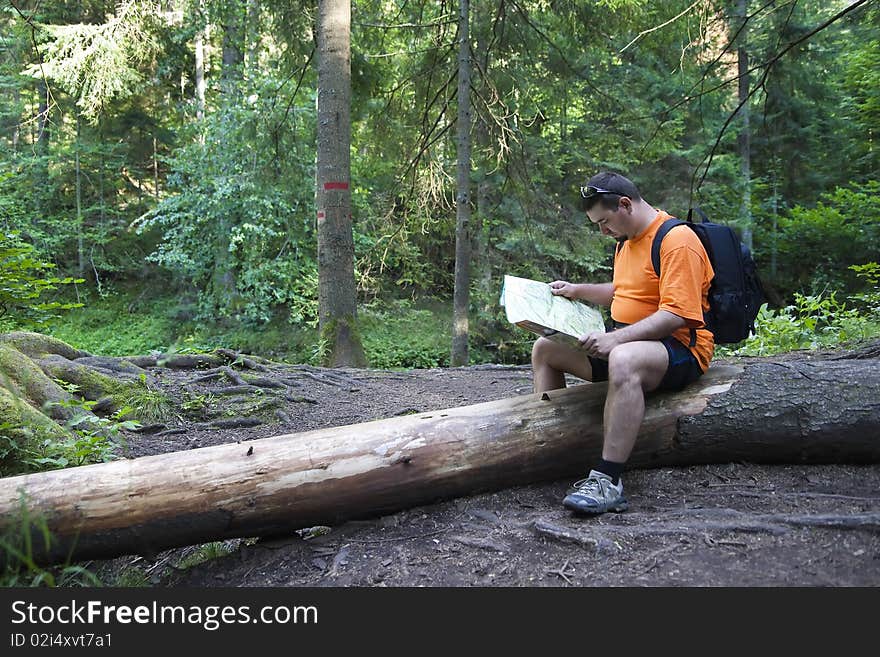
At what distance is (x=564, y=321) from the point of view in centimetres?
358

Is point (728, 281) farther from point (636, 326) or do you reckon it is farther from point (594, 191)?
point (594, 191)

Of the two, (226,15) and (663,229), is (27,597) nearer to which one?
(663,229)

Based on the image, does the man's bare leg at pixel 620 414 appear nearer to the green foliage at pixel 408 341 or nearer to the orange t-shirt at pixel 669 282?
the orange t-shirt at pixel 669 282

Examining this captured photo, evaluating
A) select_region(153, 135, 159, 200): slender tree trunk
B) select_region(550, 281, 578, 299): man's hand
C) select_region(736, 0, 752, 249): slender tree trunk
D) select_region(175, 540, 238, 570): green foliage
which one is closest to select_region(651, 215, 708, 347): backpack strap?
select_region(550, 281, 578, 299): man's hand

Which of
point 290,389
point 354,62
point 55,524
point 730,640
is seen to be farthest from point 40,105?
point 730,640

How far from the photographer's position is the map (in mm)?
3330

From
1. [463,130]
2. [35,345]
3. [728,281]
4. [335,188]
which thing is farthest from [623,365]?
[463,130]

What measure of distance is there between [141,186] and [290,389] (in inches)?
737

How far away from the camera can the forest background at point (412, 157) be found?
1136cm

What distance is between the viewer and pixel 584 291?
4.10 metres

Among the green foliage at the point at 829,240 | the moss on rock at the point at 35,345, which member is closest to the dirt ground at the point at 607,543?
the moss on rock at the point at 35,345

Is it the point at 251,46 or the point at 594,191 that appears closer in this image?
the point at 594,191

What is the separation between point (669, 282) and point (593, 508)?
4.08ft

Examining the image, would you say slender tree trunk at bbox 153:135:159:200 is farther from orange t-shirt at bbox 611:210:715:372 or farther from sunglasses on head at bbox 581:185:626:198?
orange t-shirt at bbox 611:210:715:372
